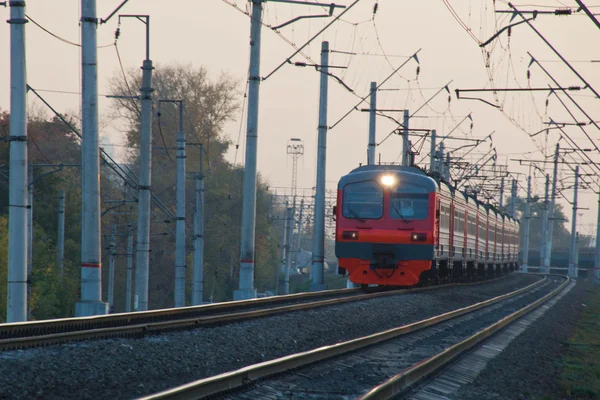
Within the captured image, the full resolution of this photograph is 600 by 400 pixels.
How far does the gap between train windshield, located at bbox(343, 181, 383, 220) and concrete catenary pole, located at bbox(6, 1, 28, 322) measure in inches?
393

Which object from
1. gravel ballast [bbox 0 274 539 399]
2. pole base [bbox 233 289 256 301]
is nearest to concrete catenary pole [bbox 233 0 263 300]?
pole base [bbox 233 289 256 301]

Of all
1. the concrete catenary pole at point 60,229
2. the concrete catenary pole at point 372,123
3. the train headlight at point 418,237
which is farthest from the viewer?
the concrete catenary pole at point 60,229

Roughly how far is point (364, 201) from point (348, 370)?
14.1 m

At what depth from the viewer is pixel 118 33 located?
1002 inches

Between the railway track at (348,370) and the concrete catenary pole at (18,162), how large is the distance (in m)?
6.26

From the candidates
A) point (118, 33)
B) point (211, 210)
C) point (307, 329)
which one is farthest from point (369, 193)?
point (211, 210)

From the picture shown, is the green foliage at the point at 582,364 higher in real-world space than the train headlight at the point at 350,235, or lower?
lower

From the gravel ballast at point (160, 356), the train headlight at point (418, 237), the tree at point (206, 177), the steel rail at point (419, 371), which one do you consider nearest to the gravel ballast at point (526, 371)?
the steel rail at point (419, 371)

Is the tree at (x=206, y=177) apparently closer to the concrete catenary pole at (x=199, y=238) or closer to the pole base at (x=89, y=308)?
the concrete catenary pole at (x=199, y=238)

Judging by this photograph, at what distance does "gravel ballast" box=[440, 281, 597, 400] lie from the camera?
32.5 ft

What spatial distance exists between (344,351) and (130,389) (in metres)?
3.72

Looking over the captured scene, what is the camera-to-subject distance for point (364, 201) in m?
24.6

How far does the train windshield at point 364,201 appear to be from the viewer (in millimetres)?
24500

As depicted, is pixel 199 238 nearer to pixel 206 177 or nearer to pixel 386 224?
pixel 386 224
